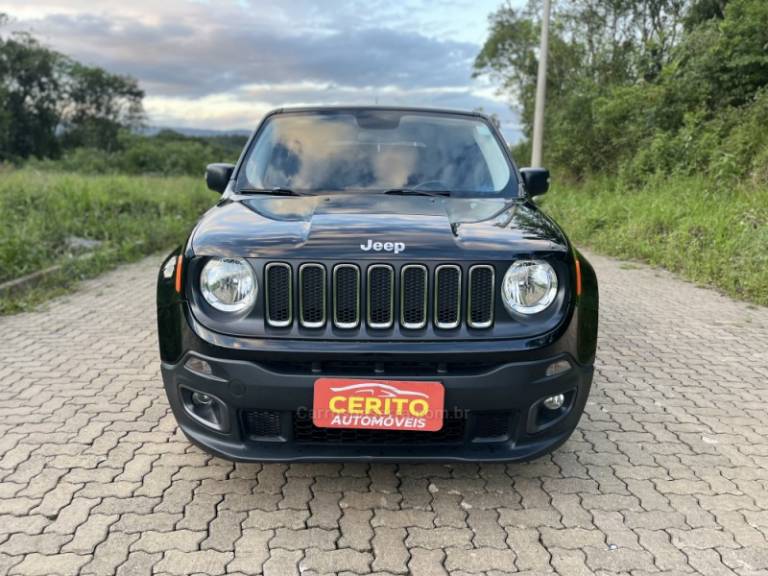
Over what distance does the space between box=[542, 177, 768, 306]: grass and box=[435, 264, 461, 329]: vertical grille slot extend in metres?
6.11

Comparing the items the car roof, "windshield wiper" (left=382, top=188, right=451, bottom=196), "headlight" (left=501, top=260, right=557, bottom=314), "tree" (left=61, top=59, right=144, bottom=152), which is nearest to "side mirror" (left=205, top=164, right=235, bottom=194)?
the car roof

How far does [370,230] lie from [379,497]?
3.95ft

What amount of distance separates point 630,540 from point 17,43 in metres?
73.3

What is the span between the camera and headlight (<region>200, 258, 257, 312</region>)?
265cm

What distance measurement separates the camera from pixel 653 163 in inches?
567

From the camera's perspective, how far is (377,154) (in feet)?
12.8

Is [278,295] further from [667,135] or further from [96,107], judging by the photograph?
[96,107]

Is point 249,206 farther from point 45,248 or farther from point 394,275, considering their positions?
point 45,248

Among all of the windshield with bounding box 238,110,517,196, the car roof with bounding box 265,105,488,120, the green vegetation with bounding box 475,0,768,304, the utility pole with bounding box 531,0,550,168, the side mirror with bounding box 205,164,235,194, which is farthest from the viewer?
the utility pole with bounding box 531,0,550,168

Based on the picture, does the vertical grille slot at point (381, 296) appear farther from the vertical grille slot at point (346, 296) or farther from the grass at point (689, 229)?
the grass at point (689, 229)

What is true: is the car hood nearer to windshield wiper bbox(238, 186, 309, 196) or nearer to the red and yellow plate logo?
windshield wiper bbox(238, 186, 309, 196)

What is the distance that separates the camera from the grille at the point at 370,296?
2.59 meters

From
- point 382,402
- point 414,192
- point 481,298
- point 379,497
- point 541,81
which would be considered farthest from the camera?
point 541,81


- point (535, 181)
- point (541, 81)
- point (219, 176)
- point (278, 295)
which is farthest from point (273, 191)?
point (541, 81)
